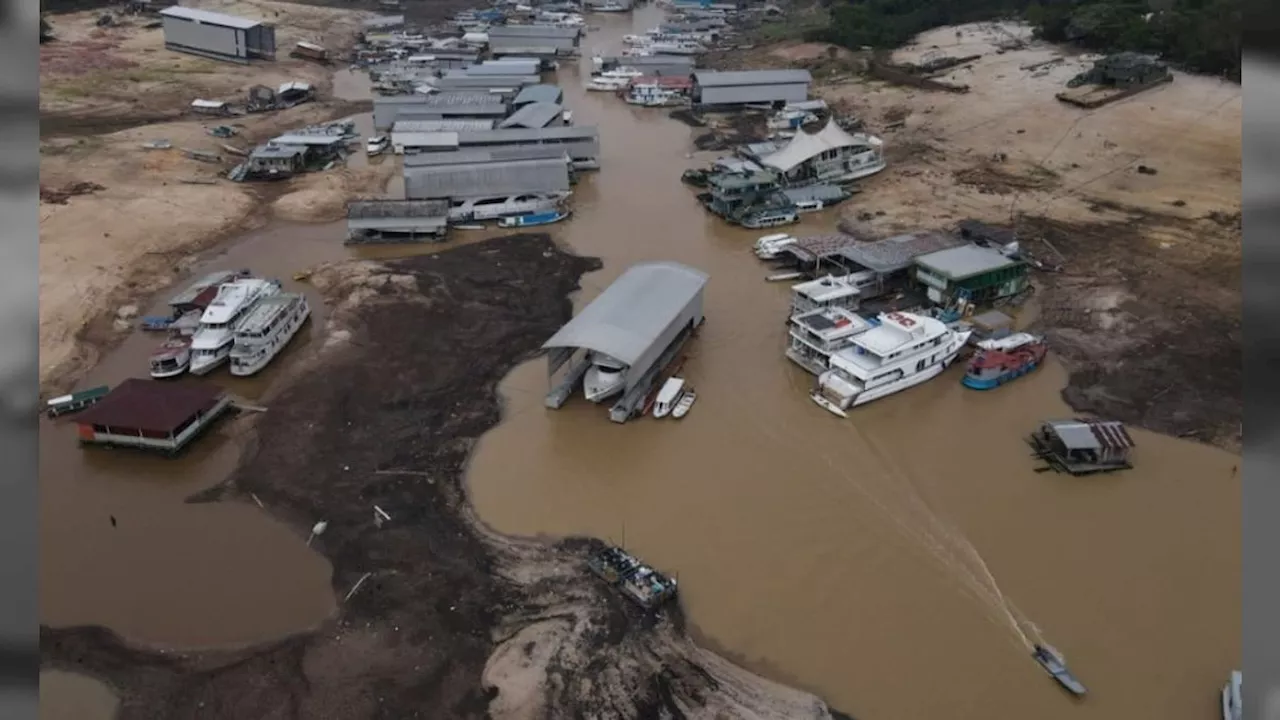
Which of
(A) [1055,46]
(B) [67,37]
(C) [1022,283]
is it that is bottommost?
(B) [67,37]

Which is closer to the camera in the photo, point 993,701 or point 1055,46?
point 993,701

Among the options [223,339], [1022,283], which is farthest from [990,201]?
[223,339]

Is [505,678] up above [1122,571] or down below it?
below

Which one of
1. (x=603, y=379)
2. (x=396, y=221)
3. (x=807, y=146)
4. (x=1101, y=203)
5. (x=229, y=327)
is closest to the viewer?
(x=603, y=379)

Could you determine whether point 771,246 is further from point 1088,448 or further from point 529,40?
point 529,40

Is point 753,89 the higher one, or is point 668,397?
point 753,89

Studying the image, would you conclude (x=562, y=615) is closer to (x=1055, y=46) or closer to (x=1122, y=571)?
(x=1122, y=571)

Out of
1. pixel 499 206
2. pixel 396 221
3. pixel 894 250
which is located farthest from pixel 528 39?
pixel 894 250

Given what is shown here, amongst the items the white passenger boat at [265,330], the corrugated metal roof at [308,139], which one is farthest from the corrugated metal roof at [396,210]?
the corrugated metal roof at [308,139]
